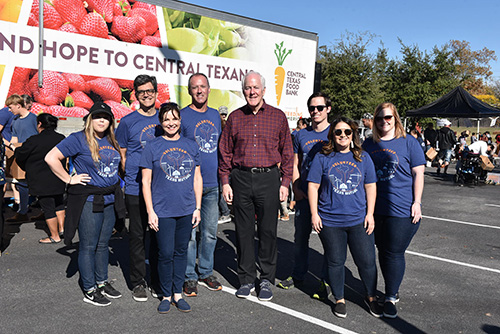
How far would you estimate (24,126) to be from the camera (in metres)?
7.78

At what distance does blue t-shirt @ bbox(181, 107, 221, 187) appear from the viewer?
443 cm

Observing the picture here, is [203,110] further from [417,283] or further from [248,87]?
[417,283]

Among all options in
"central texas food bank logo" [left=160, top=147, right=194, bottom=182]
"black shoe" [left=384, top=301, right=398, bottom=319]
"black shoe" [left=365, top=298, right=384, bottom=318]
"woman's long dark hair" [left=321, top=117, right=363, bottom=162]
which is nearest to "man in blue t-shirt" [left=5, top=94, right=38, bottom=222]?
"central texas food bank logo" [left=160, top=147, right=194, bottom=182]

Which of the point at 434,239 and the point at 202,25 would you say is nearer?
the point at 434,239

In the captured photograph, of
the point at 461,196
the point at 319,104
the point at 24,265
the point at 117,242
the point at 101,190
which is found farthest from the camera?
the point at 461,196

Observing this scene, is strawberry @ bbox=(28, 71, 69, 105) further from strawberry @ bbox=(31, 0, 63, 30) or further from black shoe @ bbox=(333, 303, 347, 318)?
black shoe @ bbox=(333, 303, 347, 318)

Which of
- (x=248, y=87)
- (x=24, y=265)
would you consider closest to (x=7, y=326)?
(x=24, y=265)

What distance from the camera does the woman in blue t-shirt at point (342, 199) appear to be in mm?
3820

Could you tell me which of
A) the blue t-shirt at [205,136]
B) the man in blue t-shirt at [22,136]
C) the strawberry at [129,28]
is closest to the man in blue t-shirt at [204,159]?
the blue t-shirt at [205,136]

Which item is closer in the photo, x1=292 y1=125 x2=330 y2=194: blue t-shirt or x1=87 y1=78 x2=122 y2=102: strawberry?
x1=292 y1=125 x2=330 y2=194: blue t-shirt

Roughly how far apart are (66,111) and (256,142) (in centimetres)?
505

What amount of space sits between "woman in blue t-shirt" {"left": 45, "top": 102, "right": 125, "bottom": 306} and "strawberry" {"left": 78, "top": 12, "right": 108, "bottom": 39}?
4.57 m

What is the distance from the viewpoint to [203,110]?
4.53 meters

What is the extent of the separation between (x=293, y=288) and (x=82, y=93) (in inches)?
217
